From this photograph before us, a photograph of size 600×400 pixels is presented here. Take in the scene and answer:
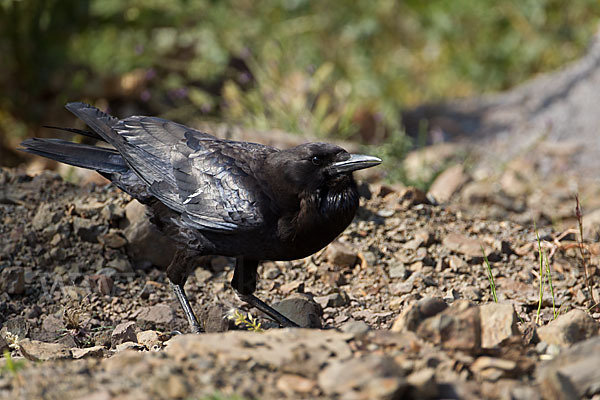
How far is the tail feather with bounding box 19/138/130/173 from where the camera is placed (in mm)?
4281

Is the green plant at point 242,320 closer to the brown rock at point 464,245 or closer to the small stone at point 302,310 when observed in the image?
the small stone at point 302,310

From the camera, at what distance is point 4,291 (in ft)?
14.0

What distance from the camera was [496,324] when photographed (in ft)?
9.46

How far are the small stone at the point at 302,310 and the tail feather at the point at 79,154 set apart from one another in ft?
3.83

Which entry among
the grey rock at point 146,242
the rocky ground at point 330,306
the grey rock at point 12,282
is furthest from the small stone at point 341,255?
the grey rock at point 12,282

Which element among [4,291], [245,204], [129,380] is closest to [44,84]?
[4,291]

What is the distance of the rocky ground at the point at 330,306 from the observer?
2512mm

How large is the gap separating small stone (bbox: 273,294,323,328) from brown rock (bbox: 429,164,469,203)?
2.21m

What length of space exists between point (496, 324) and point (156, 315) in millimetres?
1975

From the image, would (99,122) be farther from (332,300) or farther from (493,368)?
(493,368)

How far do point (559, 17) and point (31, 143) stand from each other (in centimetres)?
712

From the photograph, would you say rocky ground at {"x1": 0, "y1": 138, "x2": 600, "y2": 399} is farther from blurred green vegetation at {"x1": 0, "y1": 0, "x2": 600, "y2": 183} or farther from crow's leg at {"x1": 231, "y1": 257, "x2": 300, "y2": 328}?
blurred green vegetation at {"x1": 0, "y1": 0, "x2": 600, "y2": 183}

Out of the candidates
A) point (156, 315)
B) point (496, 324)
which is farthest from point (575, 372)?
point (156, 315)

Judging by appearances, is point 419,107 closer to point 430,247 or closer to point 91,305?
point 430,247
